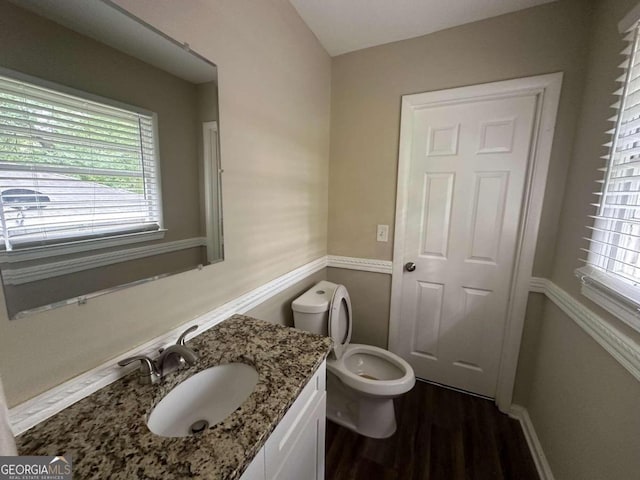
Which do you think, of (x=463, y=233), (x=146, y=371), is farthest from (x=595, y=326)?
(x=146, y=371)

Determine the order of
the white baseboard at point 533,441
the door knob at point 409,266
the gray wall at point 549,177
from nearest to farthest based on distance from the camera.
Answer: the gray wall at point 549,177, the white baseboard at point 533,441, the door knob at point 409,266

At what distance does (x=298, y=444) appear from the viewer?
0.83 metres

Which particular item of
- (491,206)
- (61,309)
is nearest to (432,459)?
(491,206)

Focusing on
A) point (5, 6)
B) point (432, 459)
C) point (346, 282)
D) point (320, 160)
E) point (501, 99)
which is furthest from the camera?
point (346, 282)

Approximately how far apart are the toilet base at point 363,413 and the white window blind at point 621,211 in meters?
1.11

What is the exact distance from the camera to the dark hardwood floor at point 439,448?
1.30m

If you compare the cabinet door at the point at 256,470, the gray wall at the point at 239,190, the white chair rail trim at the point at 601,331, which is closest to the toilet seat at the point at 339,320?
the gray wall at the point at 239,190

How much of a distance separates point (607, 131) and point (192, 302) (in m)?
1.86

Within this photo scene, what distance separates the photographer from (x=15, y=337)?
1.82 feet

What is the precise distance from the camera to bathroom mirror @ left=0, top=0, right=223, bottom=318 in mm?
545

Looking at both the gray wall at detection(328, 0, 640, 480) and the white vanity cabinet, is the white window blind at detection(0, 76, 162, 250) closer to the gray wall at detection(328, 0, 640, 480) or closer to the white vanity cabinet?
the white vanity cabinet

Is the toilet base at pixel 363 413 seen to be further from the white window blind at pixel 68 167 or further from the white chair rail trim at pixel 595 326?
the white window blind at pixel 68 167

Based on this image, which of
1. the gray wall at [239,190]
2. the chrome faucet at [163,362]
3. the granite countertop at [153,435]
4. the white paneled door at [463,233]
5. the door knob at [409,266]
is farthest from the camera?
the door knob at [409,266]

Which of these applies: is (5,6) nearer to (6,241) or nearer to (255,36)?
(6,241)
